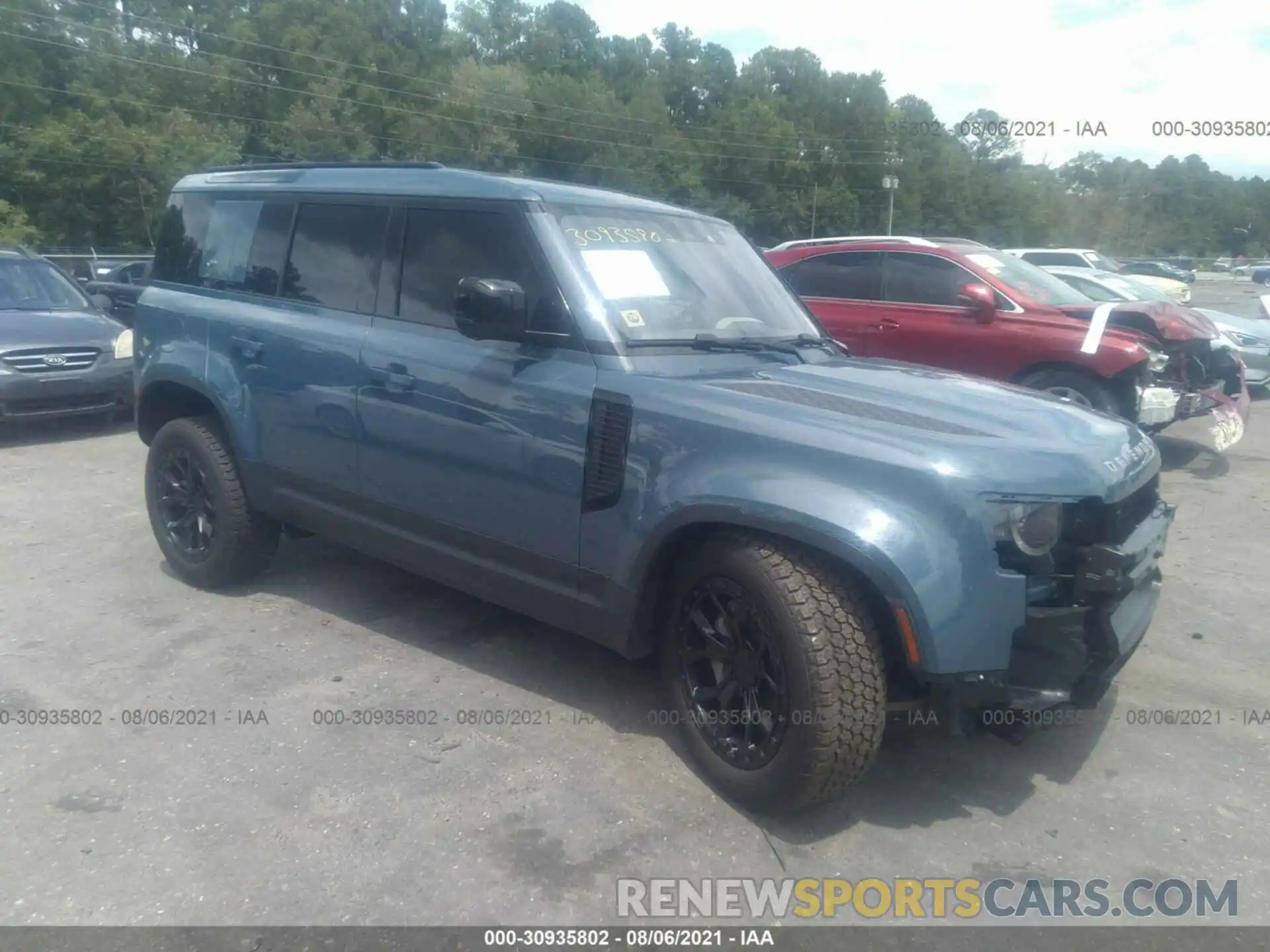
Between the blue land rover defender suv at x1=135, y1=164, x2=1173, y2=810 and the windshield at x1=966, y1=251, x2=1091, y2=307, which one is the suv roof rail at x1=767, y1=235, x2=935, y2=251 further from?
the blue land rover defender suv at x1=135, y1=164, x2=1173, y2=810

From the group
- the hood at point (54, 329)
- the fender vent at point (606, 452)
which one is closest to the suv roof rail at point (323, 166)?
the fender vent at point (606, 452)

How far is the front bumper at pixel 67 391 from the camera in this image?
8.69m

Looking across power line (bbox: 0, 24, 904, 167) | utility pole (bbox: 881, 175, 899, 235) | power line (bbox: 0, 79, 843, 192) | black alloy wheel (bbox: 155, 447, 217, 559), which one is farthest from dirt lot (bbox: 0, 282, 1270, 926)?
utility pole (bbox: 881, 175, 899, 235)

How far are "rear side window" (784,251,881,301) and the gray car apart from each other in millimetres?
5787

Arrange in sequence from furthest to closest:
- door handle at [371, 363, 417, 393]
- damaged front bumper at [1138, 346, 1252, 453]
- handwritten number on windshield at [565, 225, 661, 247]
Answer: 1. damaged front bumper at [1138, 346, 1252, 453]
2. door handle at [371, 363, 417, 393]
3. handwritten number on windshield at [565, 225, 661, 247]

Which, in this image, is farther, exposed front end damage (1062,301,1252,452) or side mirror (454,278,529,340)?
exposed front end damage (1062,301,1252,452)

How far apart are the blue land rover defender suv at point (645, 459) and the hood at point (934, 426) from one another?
0.6 inches

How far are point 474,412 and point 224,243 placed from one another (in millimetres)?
2057

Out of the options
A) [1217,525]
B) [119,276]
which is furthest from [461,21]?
[1217,525]

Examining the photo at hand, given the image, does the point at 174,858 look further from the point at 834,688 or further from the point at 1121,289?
the point at 1121,289

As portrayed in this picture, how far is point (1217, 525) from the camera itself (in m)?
6.63

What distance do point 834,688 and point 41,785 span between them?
2605 mm

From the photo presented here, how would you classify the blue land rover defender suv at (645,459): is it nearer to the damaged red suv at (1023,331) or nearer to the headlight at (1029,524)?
the headlight at (1029,524)

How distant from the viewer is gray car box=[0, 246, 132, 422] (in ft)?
28.8
